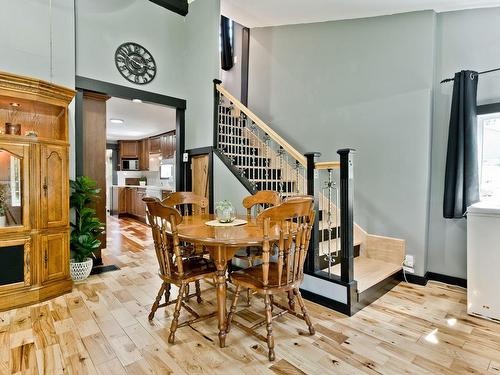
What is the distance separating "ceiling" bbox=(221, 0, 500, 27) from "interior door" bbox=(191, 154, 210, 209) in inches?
87.6

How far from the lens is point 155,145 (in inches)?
332

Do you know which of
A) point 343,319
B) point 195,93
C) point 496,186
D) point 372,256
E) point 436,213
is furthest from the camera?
point 195,93

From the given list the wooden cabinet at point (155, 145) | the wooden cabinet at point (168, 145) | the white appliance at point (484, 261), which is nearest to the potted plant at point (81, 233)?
the white appliance at point (484, 261)

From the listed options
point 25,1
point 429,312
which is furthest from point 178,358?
point 25,1

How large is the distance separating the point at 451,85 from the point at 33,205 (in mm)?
4489

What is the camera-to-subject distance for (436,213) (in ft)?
10.4

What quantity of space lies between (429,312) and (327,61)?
328 cm

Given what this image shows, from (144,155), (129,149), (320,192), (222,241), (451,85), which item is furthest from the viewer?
(129,149)

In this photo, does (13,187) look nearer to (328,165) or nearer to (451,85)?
(328,165)

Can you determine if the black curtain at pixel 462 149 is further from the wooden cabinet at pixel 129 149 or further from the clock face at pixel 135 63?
the wooden cabinet at pixel 129 149

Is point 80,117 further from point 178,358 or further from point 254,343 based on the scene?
point 254,343

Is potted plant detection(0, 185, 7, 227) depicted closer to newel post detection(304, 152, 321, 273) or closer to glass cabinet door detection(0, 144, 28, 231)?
glass cabinet door detection(0, 144, 28, 231)

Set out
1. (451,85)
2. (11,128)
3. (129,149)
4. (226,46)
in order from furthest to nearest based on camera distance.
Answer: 1. (129,149)
2. (226,46)
3. (451,85)
4. (11,128)

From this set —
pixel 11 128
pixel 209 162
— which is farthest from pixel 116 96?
pixel 209 162
